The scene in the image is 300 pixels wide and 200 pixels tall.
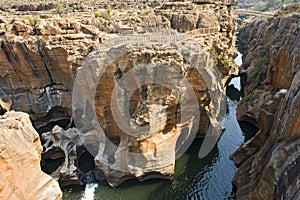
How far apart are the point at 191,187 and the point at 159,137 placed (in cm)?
405

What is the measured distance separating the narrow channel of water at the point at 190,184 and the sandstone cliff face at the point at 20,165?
777cm

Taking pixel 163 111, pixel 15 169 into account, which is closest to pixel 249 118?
pixel 163 111

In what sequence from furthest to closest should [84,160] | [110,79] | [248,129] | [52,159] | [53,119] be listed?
[53,119] → [248,129] → [52,159] → [84,160] → [110,79]

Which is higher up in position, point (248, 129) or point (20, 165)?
point (20, 165)

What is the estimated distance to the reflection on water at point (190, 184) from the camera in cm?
1812

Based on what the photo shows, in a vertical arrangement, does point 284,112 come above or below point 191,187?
above

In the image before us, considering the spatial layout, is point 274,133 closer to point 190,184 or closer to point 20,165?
point 190,184

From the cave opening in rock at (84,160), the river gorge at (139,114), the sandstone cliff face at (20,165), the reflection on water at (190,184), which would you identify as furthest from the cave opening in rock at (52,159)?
the sandstone cliff face at (20,165)

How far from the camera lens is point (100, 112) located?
20141 millimetres

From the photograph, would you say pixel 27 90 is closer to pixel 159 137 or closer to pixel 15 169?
pixel 159 137

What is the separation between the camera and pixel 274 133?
14648 millimetres

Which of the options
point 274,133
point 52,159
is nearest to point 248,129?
point 274,133

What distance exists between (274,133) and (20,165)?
12.2 m

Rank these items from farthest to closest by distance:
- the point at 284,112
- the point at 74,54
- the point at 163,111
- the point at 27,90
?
the point at 27,90, the point at 74,54, the point at 163,111, the point at 284,112
